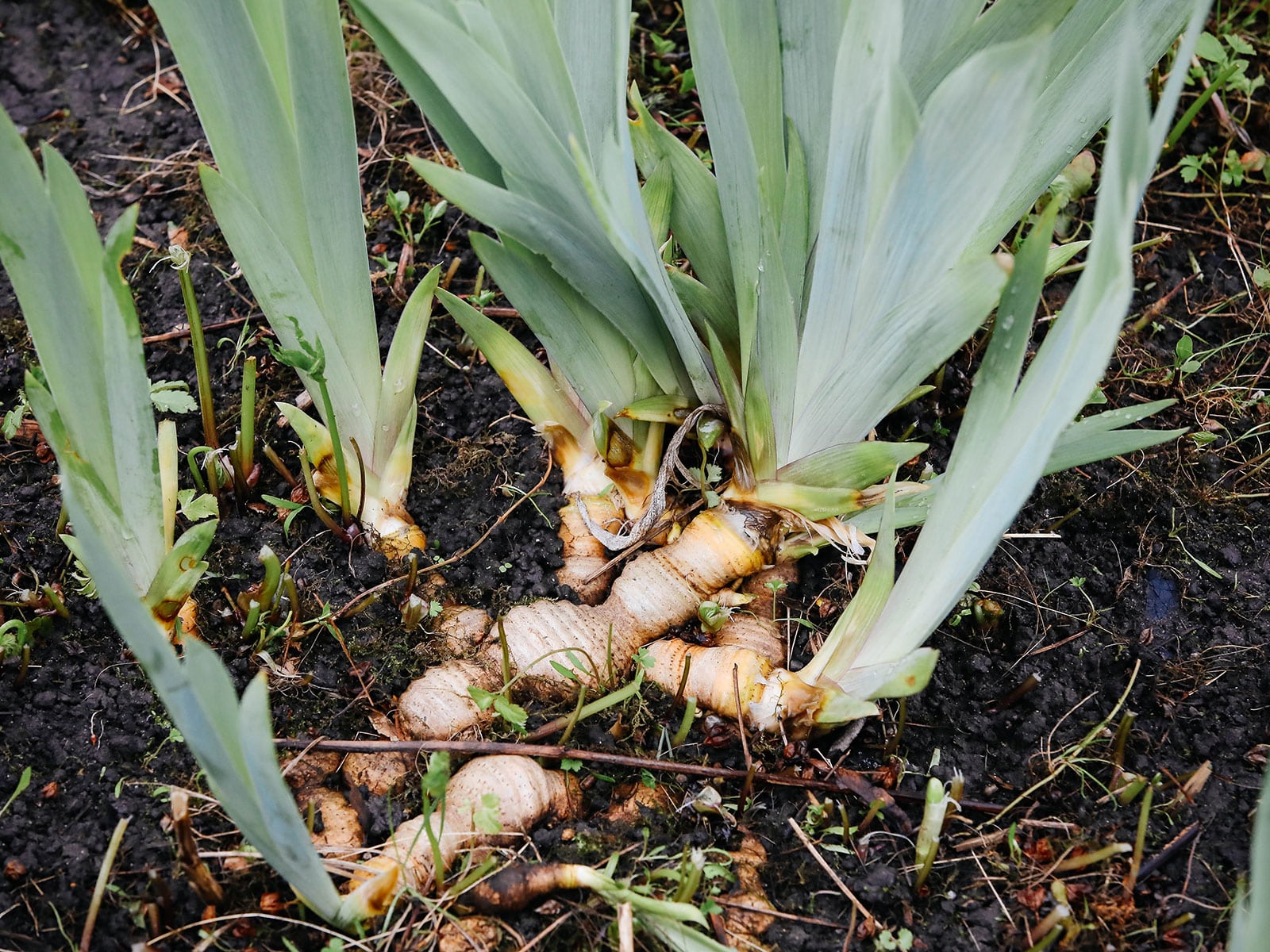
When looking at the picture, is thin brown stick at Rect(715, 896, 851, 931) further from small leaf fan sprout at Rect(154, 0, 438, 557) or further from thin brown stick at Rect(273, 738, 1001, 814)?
small leaf fan sprout at Rect(154, 0, 438, 557)

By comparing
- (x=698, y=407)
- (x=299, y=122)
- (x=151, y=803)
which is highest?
(x=299, y=122)

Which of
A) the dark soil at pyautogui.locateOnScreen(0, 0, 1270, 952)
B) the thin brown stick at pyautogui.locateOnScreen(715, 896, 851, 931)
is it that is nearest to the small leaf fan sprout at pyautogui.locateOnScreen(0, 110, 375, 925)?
the dark soil at pyautogui.locateOnScreen(0, 0, 1270, 952)

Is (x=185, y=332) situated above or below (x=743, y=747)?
above

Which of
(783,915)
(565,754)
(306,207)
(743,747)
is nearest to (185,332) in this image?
(306,207)

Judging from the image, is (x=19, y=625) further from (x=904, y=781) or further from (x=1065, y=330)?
(x=1065, y=330)

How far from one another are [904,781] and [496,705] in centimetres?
45

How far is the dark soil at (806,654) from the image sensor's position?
39.1 inches

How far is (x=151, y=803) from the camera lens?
40.3 inches

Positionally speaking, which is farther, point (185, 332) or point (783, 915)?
point (185, 332)

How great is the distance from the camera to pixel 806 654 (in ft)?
3.99

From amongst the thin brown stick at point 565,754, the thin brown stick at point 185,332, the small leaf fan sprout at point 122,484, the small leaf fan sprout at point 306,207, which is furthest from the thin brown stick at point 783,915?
the thin brown stick at point 185,332

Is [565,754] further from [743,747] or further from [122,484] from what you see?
[122,484]

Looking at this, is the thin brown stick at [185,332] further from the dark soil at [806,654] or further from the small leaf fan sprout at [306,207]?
the small leaf fan sprout at [306,207]

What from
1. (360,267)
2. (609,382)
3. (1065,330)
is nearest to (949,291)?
(1065,330)
